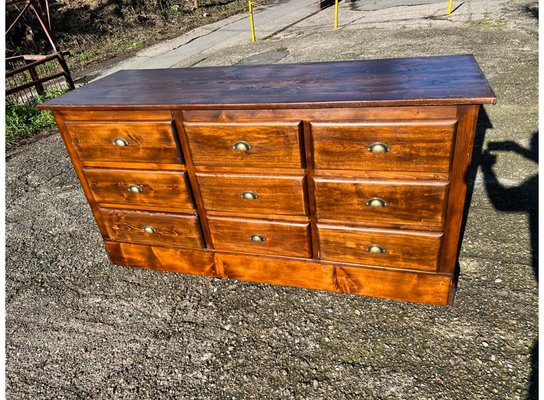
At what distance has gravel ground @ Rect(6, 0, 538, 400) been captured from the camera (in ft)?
7.57

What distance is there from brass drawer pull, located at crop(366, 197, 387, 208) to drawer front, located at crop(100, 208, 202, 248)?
127cm

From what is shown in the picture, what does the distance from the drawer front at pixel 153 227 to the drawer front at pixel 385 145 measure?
1.18 m

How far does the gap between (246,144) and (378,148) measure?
787mm

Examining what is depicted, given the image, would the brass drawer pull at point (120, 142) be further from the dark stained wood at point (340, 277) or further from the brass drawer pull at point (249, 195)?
the dark stained wood at point (340, 277)

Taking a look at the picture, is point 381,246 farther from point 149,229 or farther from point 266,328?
point 149,229

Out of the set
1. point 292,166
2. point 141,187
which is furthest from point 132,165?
point 292,166

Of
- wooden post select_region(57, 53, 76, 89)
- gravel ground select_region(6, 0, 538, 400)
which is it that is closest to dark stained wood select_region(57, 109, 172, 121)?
gravel ground select_region(6, 0, 538, 400)

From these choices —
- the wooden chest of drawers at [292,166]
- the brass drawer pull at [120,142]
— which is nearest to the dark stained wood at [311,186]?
the wooden chest of drawers at [292,166]

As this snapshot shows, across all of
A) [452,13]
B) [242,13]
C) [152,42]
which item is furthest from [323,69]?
[242,13]

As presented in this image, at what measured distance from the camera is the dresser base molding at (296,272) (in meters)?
2.64

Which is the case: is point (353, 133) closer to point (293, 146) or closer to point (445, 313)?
point (293, 146)

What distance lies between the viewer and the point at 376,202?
2367mm

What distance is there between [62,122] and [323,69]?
187 centimetres

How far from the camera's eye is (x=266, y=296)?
2973 millimetres
